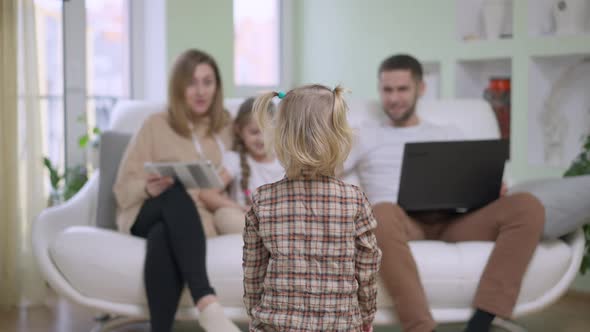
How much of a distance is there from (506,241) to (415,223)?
349mm

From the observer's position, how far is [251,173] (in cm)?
273

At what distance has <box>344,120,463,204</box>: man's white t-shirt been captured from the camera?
2.76 metres

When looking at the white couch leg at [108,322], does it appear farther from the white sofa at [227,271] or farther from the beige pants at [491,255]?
the beige pants at [491,255]

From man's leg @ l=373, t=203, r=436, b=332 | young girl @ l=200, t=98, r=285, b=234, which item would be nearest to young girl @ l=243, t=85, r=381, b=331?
man's leg @ l=373, t=203, r=436, b=332

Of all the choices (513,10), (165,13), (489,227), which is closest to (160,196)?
(489,227)

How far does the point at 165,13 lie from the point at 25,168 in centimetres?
119

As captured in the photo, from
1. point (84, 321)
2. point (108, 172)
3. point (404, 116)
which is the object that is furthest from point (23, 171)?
point (404, 116)

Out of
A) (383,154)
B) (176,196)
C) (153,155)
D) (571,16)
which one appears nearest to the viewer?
(176,196)

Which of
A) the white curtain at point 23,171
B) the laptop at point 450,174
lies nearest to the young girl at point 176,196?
the white curtain at point 23,171

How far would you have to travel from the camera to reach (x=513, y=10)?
3424mm

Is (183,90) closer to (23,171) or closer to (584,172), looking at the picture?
(23,171)

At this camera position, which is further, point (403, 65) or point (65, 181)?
point (65, 181)

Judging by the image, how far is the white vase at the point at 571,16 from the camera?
3.23m

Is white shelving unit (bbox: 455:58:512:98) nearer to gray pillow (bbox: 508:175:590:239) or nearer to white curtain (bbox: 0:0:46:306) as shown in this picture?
gray pillow (bbox: 508:175:590:239)
